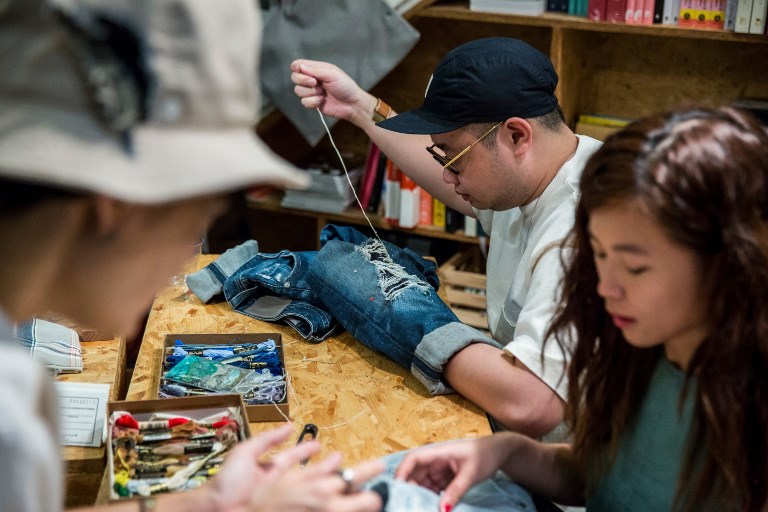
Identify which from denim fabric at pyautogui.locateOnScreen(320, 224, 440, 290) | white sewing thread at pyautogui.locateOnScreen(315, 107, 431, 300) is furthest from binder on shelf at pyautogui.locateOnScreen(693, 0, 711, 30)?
white sewing thread at pyautogui.locateOnScreen(315, 107, 431, 300)

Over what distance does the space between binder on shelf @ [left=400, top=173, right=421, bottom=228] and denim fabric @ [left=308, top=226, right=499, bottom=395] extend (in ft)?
4.81

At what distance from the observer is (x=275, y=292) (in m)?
2.32

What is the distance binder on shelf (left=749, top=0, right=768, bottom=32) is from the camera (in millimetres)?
3164

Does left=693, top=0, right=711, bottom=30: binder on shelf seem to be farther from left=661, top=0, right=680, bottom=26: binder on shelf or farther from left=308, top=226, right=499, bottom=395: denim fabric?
left=308, top=226, right=499, bottom=395: denim fabric

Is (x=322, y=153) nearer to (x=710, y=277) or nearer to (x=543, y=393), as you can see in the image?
(x=543, y=393)

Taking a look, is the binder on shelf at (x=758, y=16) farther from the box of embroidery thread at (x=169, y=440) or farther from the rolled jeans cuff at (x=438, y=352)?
the box of embroidery thread at (x=169, y=440)

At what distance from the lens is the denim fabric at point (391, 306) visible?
200 cm

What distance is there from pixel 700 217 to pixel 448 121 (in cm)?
105

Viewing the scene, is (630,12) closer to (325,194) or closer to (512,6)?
(512,6)

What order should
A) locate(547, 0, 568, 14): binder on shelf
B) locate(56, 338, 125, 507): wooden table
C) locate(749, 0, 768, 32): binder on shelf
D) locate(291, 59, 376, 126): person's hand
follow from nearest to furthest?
locate(56, 338, 125, 507): wooden table, locate(291, 59, 376, 126): person's hand, locate(749, 0, 768, 32): binder on shelf, locate(547, 0, 568, 14): binder on shelf

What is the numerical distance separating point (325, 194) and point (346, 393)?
2162mm

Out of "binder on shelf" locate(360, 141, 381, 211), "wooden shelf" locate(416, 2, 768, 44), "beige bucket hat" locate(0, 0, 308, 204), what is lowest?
"binder on shelf" locate(360, 141, 381, 211)

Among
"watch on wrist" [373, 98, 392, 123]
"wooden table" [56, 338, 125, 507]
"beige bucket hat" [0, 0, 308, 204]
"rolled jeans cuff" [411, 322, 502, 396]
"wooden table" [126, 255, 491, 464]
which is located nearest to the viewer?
"beige bucket hat" [0, 0, 308, 204]

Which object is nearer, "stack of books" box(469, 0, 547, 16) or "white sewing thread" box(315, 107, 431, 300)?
"white sewing thread" box(315, 107, 431, 300)
